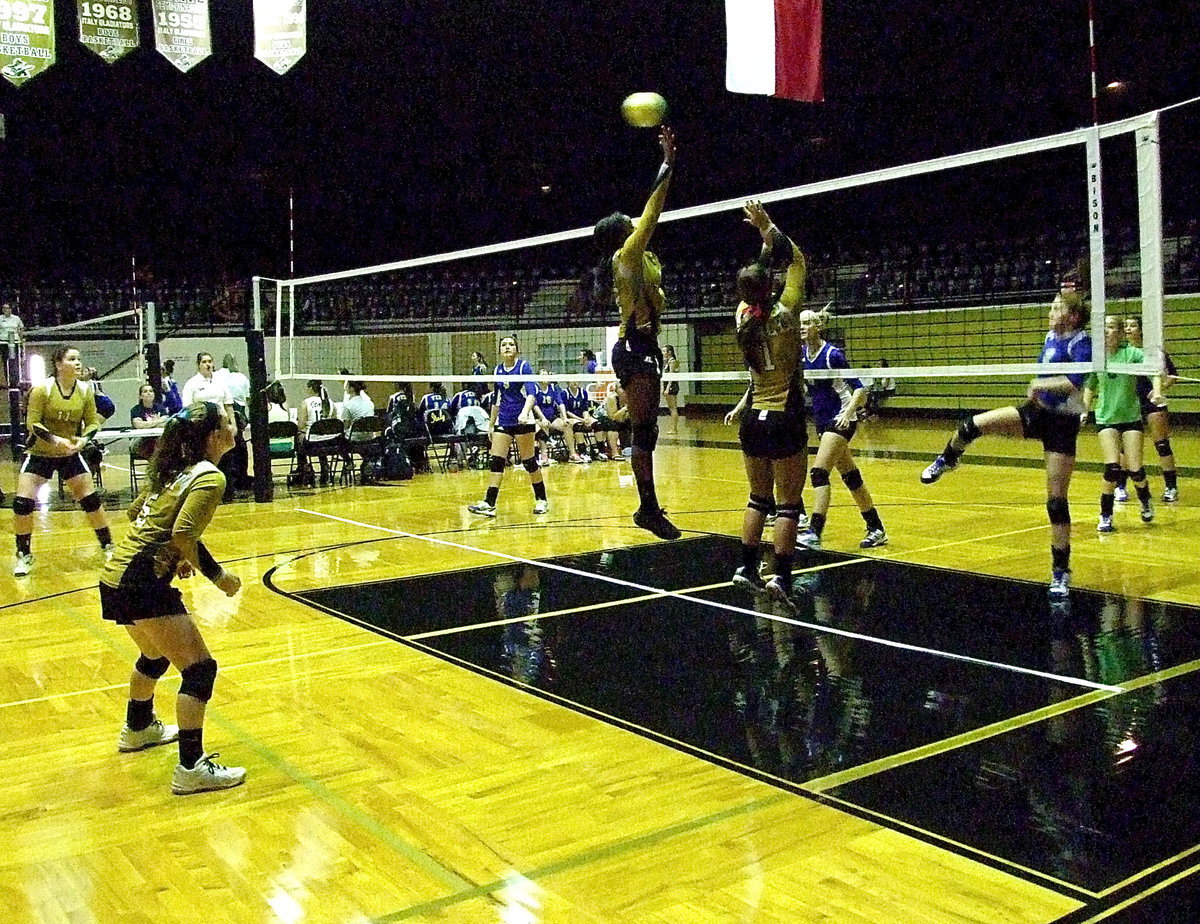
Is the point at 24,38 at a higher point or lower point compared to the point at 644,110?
higher

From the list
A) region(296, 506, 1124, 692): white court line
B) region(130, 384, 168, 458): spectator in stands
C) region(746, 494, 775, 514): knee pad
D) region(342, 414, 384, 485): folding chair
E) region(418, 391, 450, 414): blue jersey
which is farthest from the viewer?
region(418, 391, 450, 414): blue jersey

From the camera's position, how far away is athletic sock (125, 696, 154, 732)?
4527 millimetres

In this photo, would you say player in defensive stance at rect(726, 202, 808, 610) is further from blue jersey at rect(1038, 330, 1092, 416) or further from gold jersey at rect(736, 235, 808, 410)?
blue jersey at rect(1038, 330, 1092, 416)

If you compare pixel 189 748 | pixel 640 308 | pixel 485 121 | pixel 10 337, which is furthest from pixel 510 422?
pixel 485 121

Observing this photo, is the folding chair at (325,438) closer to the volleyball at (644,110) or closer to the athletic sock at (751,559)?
the athletic sock at (751,559)

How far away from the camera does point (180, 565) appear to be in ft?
13.7

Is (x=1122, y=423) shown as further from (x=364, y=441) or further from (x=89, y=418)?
(x=364, y=441)

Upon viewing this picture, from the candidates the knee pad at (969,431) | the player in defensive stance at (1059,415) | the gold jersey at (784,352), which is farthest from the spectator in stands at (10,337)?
the player in defensive stance at (1059,415)

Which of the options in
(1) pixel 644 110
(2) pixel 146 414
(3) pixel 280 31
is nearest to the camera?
(1) pixel 644 110

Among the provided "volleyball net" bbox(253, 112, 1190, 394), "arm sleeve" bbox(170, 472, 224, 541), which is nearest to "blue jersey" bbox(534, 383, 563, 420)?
"volleyball net" bbox(253, 112, 1190, 394)

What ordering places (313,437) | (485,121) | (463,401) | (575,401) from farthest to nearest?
1. (485,121)
2. (575,401)
3. (463,401)
4. (313,437)

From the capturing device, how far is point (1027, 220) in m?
21.1

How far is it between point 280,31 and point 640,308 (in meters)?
8.19

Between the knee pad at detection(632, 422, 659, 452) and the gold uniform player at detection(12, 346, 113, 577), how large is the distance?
4500 mm
